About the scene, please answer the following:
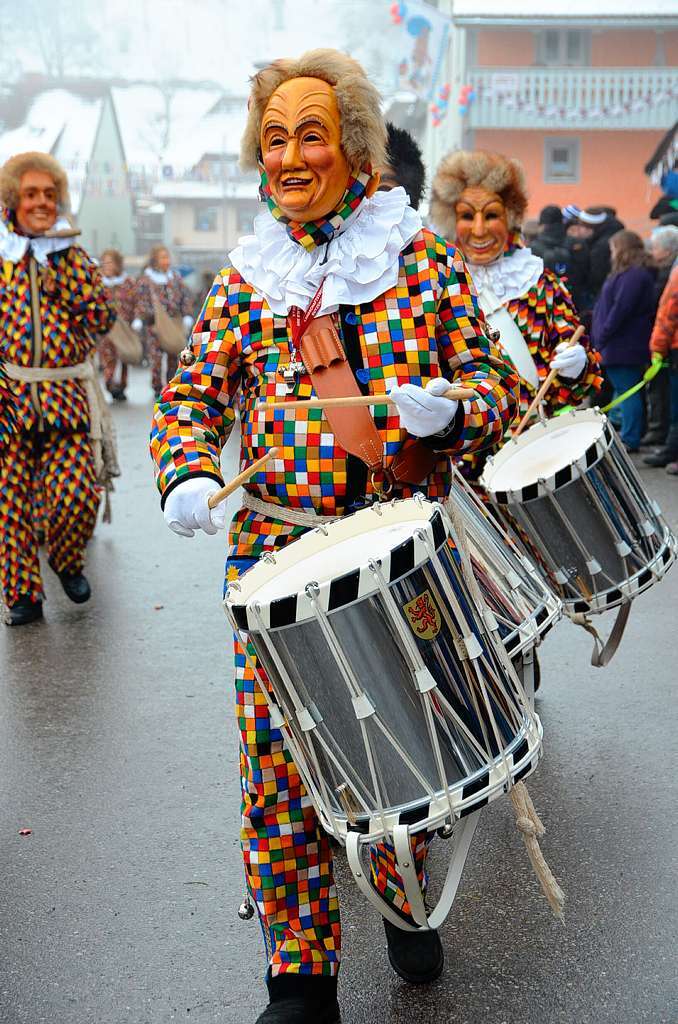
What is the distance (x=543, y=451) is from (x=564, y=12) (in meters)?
26.9

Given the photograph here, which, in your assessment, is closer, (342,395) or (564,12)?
(342,395)

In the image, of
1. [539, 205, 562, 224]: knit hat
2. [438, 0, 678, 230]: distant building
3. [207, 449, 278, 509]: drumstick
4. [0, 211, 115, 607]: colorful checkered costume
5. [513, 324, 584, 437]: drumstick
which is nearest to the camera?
[207, 449, 278, 509]: drumstick

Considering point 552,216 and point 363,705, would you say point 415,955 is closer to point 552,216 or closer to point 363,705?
point 363,705

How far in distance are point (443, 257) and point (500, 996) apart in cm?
151

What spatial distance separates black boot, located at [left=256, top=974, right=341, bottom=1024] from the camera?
7.91ft

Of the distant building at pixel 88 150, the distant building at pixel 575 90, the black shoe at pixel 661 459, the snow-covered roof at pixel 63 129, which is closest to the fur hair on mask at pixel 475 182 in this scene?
the black shoe at pixel 661 459

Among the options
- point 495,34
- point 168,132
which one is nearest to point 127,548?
point 495,34

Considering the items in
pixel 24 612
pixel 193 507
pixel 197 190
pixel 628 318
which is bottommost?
pixel 197 190

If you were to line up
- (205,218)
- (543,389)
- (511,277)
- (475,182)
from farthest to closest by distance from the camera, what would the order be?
(205,218) → (475,182) → (511,277) → (543,389)

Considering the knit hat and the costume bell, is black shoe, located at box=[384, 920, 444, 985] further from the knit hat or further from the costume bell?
the knit hat

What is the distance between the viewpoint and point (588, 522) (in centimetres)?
364

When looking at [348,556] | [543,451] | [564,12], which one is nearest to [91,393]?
[543,451]

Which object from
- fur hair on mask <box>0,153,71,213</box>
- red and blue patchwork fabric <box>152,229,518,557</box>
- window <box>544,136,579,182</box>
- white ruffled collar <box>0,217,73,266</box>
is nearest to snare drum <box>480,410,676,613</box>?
red and blue patchwork fabric <box>152,229,518,557</box>

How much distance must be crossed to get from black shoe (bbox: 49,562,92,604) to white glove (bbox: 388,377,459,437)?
12.6 feet
